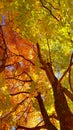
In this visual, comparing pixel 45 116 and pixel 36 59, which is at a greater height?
pixel 36 59

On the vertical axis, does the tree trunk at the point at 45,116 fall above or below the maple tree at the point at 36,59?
below

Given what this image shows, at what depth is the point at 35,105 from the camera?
407 inches

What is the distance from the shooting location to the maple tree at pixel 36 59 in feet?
26.5

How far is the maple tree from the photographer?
26.5 feet

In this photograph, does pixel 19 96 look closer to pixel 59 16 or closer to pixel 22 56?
pixel 22 56

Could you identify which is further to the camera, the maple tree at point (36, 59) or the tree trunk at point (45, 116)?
the tree trunk at point (45, 116)

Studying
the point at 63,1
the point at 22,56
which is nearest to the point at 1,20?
the point at 22,56

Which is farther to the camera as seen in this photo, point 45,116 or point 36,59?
point 45,116

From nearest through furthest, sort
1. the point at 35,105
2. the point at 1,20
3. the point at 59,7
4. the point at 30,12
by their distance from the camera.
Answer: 1. the point at 30,12
2. the point at 59,7
3. the point at 1,20
4. the point at 35,105

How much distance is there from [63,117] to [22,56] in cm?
272

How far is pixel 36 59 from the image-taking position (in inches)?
360

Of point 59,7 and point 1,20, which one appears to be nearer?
point 59,7

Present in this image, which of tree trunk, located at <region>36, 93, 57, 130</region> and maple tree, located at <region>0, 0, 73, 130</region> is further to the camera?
tree trunk, located at <region>36, 93, 57, 130</region>

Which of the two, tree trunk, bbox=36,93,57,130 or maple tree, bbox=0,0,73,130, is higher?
maple tree, bbox=0,0,73,130
